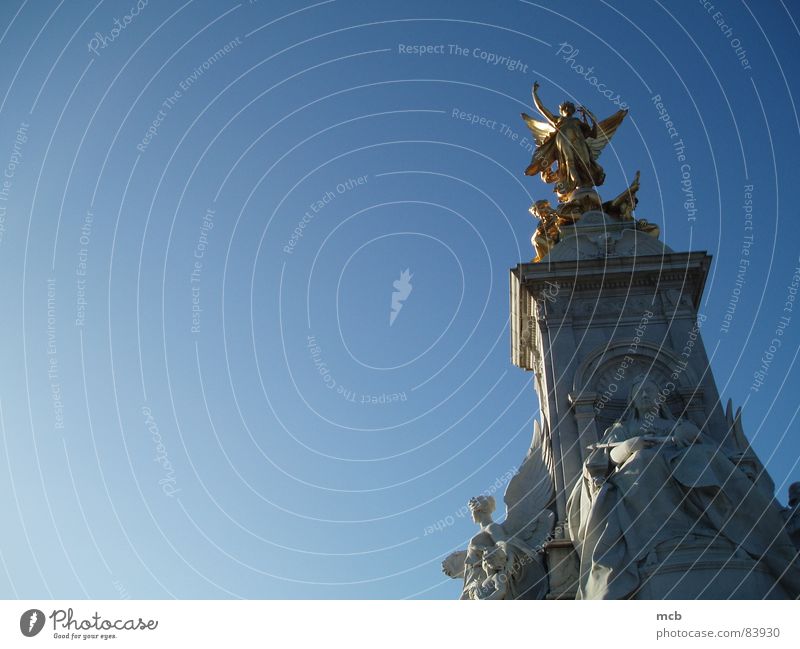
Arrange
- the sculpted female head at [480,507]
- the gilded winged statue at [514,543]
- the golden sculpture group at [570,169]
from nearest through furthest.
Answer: the gilded winged statue at [514,543]
the sculpted female head at [480,507]
the golden sculpture group at [570,169]

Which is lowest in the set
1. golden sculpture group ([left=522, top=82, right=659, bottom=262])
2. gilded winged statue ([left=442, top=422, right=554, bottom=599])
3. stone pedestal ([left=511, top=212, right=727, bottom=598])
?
gilded winged statue ([left=442, top=422, right=554, bottom=599])

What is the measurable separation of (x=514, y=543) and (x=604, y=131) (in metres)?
12.8

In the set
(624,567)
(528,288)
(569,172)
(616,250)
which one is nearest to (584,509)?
(624,567)

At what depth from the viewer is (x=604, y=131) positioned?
2064 cm

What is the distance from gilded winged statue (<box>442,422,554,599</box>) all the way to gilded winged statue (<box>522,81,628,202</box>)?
26.9 feet

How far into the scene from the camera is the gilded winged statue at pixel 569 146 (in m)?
19.8

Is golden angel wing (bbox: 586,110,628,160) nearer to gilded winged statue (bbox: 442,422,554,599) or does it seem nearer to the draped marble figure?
gilded winged statue (bbox: 442,422,554,599)

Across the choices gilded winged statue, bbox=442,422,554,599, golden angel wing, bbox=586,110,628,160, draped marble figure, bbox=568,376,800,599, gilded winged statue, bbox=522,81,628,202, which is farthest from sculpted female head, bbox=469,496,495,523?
golden angel wing, bbox=586,110,628,160

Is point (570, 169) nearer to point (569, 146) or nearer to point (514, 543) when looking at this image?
point (569, 146)

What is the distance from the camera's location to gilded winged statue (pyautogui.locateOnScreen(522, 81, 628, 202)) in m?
19.8

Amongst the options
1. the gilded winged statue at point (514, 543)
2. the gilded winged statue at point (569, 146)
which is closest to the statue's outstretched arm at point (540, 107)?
the gilded winged statue at point (569, 146)

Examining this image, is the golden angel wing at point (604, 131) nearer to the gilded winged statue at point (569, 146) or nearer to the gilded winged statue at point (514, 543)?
the gilded winged statue at point (569, 146)

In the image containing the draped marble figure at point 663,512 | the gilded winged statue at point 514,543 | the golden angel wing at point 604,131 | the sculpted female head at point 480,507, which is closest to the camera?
the draped marble figure at point 663,512
